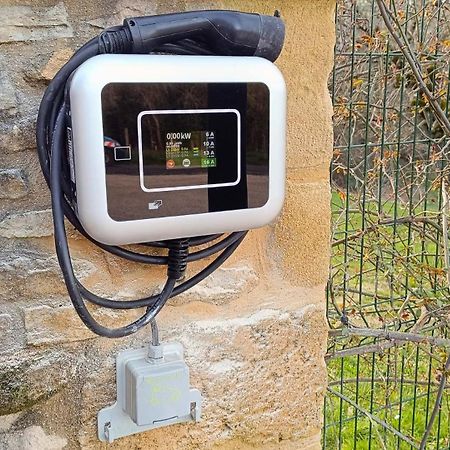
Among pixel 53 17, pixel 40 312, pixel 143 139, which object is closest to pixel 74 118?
pixel 143 139

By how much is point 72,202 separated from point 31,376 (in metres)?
0.28

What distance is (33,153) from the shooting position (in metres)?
0.91

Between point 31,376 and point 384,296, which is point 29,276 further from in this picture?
point 384,296

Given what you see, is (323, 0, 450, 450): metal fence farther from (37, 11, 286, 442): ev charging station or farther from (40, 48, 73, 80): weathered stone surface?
(40, 48, 73, 80): weathered stone surface

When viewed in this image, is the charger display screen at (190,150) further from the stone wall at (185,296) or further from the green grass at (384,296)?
the green grass at (384,296)

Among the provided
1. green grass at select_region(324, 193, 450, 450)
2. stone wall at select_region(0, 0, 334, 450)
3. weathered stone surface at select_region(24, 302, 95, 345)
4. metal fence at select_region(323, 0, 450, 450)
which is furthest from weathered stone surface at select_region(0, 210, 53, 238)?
green grass at select_region(324, 193, 450, 450)

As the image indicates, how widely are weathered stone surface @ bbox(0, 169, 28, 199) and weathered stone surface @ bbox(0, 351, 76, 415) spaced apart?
228 mm

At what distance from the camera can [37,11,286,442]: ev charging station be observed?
0.80 metres

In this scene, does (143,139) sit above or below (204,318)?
above

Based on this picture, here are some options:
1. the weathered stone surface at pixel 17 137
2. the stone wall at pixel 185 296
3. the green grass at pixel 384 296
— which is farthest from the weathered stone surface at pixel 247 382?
the green grass at pixel 384 296

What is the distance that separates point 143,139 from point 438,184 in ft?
6.57

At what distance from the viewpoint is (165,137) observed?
84 centimetres

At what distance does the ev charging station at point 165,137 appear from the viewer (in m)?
0.80

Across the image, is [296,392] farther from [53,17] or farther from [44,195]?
[53,17]
